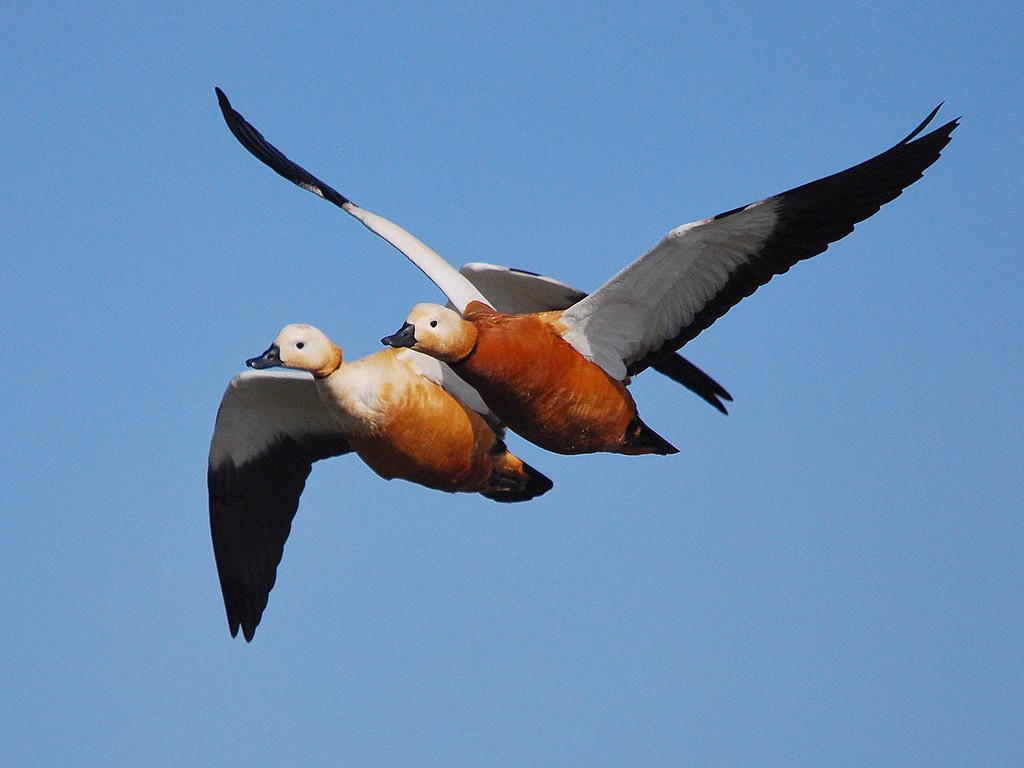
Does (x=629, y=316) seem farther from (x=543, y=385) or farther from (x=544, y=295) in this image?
(x=544, y=295)

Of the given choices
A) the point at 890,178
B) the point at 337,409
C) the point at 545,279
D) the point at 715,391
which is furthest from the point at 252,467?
the point at 890,178

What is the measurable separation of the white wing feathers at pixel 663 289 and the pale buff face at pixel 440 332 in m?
0.71

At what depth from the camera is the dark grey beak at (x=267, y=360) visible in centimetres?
653

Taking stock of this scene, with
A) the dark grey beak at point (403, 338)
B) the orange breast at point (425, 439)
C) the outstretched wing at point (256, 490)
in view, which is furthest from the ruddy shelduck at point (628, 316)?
the outstretched wing at point (256, 490)

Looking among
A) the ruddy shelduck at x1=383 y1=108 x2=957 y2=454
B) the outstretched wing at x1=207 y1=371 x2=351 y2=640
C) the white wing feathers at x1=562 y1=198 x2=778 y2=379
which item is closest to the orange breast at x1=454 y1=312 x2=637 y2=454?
the ruddy shelduck at x1=383 y1=108 x2=957 y2=454

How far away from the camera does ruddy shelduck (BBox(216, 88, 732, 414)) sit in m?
7.47

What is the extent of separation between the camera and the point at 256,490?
26.0 ft

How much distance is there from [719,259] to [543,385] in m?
1.05

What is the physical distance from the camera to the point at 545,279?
293 inches

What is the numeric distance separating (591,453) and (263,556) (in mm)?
2319

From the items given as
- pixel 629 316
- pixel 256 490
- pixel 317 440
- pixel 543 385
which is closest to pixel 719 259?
pixel 629 316

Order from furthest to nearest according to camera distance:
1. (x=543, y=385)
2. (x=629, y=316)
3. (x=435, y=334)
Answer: (x=629, y=316) → (x=543, y=385) → (x=435, y=334)

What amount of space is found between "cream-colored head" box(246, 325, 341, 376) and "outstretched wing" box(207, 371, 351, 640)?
3.75 feet

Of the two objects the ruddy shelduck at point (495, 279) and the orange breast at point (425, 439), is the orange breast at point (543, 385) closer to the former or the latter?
the orange breast at point (425, 439)
